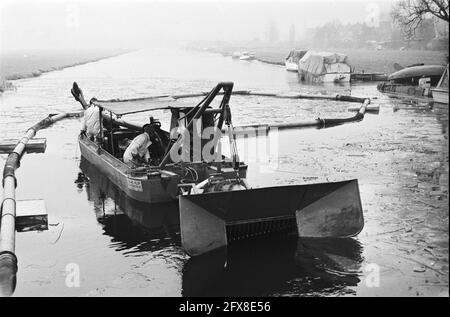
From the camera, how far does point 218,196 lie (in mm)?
11891

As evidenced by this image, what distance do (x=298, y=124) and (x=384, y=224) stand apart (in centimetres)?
1622

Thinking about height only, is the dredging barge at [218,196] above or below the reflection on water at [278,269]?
above

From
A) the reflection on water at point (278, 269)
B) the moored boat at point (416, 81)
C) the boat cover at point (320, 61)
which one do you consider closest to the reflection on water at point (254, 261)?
the reflection on water at point (278, 269)

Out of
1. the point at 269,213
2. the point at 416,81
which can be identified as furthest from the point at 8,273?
the point at 416,81

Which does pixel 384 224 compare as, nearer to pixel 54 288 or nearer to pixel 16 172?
pixel 54 288

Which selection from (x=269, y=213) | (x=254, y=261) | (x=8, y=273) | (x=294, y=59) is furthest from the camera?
(x=294, y=59)

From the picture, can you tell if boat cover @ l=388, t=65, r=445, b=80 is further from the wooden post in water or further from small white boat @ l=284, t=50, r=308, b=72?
the wooden post in water

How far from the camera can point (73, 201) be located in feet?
55.5

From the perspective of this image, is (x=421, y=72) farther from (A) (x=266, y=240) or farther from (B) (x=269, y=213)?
(B) (x=269, y=213)

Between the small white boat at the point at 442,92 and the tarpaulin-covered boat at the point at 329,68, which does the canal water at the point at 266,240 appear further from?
the tarpaulin-covered boat at the point at 329,68

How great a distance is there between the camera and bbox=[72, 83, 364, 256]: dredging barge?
1206cm

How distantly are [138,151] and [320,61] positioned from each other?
49.8 m

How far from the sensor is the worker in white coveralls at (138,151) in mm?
16609
